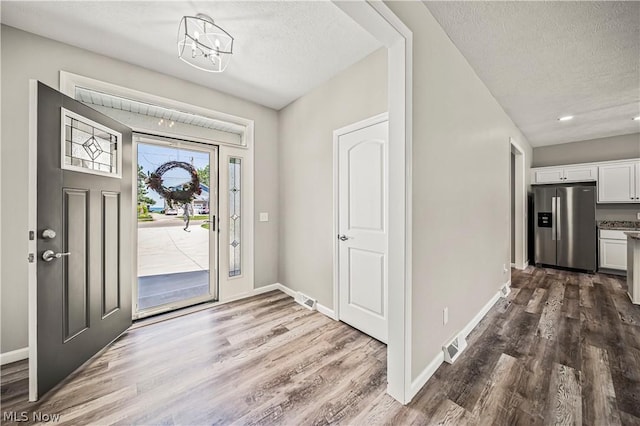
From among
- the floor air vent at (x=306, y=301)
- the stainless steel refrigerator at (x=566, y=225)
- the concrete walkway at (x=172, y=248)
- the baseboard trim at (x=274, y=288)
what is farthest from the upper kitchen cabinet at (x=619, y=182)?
the concrete walkway at (x=172, y=248)

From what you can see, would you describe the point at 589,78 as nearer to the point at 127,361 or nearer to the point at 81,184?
the point at 81,184

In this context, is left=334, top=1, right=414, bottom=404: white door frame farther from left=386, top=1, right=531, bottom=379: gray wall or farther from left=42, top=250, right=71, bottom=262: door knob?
left=42, top=250, right=71, bottom=262: door knob

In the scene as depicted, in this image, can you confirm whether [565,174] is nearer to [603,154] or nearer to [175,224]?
[603,154]

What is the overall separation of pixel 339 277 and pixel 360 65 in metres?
2.26

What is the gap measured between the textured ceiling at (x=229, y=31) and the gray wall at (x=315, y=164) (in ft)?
0.85

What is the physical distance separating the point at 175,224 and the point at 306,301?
2033mm

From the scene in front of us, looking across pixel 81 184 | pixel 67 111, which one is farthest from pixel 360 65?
pixel 81 184

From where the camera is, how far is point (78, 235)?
192cm

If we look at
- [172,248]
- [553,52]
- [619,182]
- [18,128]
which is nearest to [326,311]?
[172,248]

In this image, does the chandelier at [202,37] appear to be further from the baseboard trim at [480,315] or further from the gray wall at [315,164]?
the baseboard trim at [480,315]

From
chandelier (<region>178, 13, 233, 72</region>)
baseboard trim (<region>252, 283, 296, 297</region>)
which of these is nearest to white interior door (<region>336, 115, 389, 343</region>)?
baseboard trim (<region>252, 283, 296, 297</region>)

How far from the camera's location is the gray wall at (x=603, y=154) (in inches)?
184
